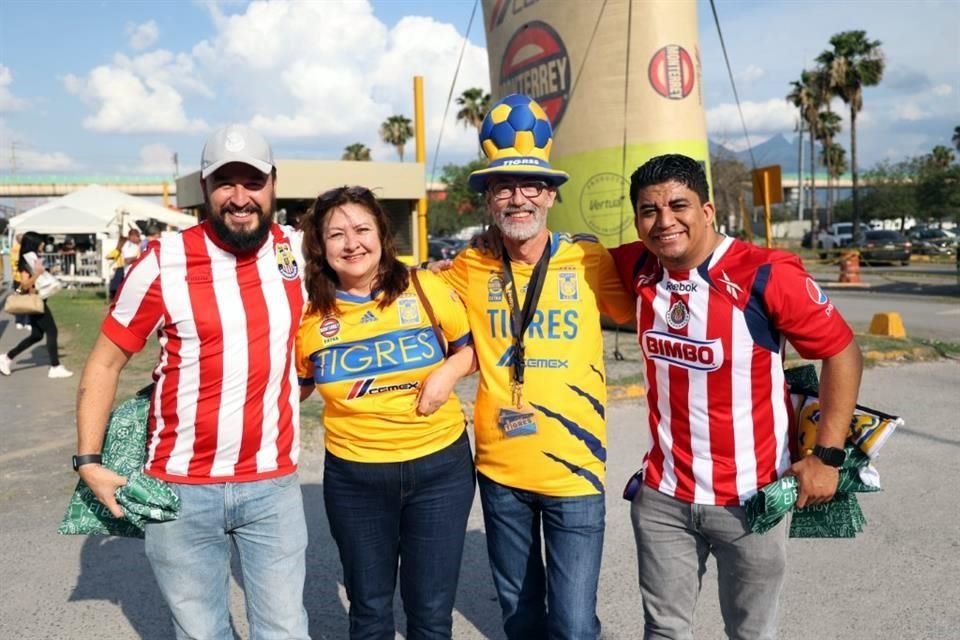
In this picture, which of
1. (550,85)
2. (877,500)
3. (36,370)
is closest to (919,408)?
(877,500)

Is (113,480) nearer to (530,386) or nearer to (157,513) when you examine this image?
(157,513)

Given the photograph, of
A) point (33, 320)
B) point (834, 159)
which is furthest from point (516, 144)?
point (834, 159)

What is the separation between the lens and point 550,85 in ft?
32.2

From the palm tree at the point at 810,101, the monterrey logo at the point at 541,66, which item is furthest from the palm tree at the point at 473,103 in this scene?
the monterrey logo at the point at 541,66

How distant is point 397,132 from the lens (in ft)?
190

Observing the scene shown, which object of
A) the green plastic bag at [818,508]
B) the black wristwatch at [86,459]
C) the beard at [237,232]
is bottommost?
the green plastic bag at [818,508]

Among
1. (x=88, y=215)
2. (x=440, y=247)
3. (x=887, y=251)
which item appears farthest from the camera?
(x=440, y=247)

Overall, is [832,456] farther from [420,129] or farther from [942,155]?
[942,155]

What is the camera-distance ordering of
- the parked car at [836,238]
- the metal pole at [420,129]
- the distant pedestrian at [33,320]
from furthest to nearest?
the parked car at [836,238] < the metal pole at [420,129] < the distant pedestrian at [33,320]

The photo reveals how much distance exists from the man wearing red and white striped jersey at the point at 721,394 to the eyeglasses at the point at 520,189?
1.27 feet

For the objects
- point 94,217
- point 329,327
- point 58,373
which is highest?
point 94,217

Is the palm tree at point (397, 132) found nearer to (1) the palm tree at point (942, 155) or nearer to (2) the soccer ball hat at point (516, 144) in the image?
(1) the palm tree at point (942, 155)

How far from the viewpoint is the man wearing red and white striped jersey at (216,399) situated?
2396mm

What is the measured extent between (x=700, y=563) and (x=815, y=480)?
0.52 metres
